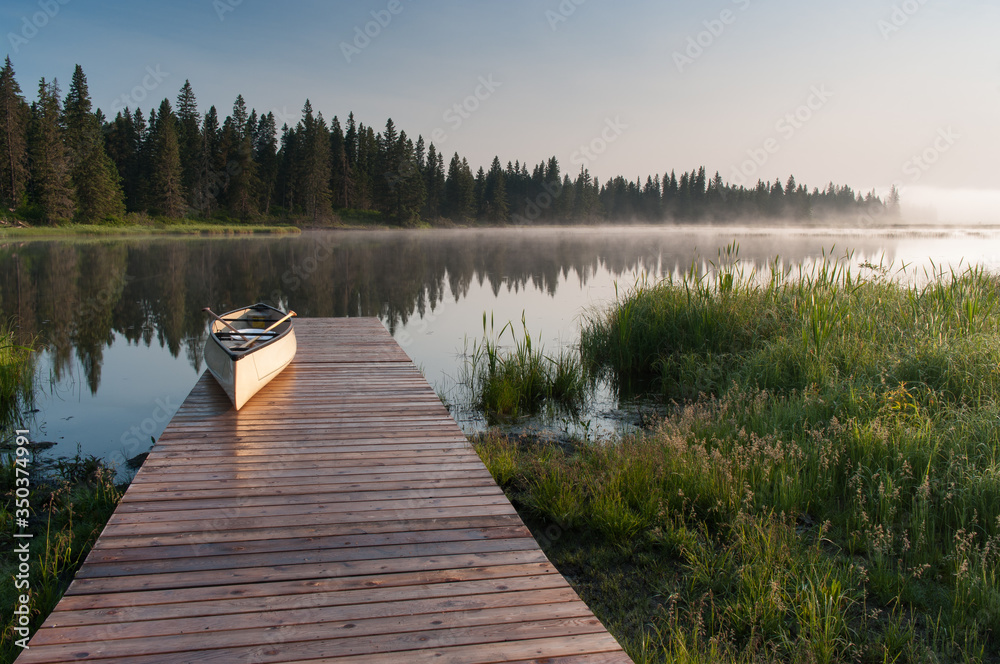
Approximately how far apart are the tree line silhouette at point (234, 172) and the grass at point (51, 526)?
46235mm

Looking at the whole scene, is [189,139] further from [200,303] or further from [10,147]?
[200,303]

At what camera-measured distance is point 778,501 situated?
4141 millimetres

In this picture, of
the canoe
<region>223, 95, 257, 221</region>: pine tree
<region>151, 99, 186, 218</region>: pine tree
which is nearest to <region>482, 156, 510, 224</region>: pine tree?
<region>223, 95, 257, 221</region>: pine tree

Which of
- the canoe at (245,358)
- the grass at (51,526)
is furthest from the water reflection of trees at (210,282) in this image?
the grass at (51,526)

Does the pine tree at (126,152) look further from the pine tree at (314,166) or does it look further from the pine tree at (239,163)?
the pine tree at (314,166)

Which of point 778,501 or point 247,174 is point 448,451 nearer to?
point 778,501

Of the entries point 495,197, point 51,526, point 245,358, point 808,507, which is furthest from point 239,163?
point 808,507

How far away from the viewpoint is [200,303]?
1645 centimetres

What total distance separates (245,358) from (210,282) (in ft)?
55.5

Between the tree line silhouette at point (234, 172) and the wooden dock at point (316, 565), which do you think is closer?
the wooden dock at point (316, 565)

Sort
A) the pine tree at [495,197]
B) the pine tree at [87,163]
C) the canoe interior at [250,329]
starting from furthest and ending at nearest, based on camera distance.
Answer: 1. the pine tree at [495,197]
2. the pine tree at [87,163]
3. the canoe interior at [250,329]

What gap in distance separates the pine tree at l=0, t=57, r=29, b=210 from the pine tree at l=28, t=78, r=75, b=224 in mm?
1040

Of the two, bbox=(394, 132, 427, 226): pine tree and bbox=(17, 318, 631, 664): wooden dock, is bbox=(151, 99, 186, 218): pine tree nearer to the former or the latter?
bbox=(394, 132, 427, 226): pine tree

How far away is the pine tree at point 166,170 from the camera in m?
49.6
